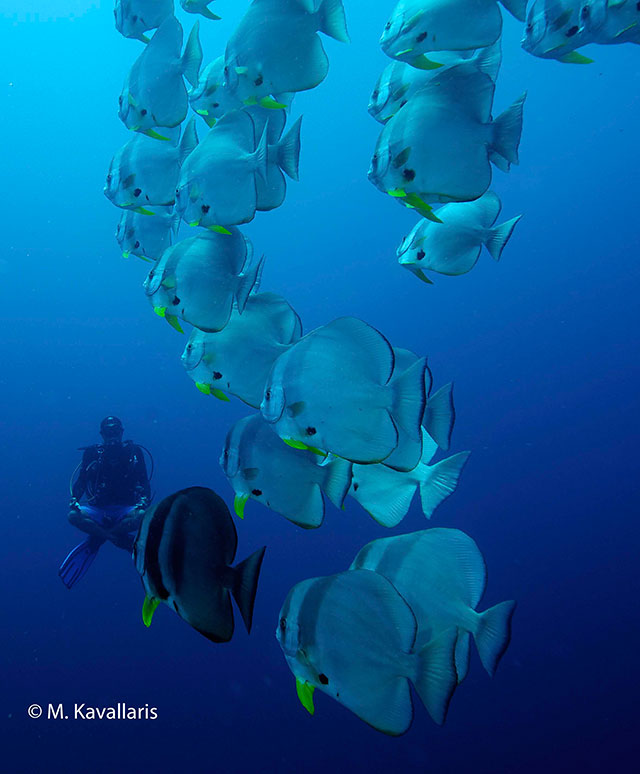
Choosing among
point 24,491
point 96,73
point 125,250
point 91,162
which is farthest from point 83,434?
point 125,250

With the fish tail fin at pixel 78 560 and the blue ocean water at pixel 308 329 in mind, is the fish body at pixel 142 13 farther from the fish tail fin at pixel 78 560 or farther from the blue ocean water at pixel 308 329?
the blue ocean water at pixel 308 329

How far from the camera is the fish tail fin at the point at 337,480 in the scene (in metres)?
1.90

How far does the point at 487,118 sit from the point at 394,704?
6.38 feet

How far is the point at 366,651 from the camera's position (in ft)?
5.19

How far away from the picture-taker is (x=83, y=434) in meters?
24.3

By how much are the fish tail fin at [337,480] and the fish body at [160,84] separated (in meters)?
1.70

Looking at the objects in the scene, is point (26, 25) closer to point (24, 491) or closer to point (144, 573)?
point (24, 491)

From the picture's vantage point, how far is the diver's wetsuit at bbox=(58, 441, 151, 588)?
6.78 metres

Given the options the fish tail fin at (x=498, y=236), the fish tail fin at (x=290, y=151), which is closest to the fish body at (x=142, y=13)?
the fish tail fin at (x=290, y=151)

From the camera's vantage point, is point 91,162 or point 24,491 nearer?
point 24,491

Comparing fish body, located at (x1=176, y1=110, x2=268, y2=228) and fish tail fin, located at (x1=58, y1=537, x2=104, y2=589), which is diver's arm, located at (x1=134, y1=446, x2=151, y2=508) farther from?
fish body, located at (x1=176, y1=110, x2=268, y2=228)

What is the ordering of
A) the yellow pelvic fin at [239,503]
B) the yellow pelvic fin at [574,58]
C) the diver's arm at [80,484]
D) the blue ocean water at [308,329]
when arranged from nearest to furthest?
1. the yellow pelvic fin at [239,503]
2. the yellow pelvic fin at [574,58]
3. the diver's arm at [80,484]
4. the blue ocean water at [308,329]

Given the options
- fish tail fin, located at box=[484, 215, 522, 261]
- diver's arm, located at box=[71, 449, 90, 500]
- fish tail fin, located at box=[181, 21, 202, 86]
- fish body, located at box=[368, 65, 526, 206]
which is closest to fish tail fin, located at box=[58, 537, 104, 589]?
diver's arm, located at box=[71, 449, 90, 500]

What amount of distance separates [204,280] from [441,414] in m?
1.02
